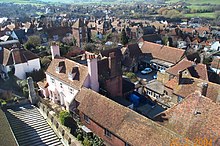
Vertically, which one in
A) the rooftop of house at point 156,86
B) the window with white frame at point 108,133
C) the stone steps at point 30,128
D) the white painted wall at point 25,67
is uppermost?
the white painted wall at point 25,67

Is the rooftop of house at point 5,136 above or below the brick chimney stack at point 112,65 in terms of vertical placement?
below

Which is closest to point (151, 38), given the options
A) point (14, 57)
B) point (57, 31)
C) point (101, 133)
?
point (57, 31)

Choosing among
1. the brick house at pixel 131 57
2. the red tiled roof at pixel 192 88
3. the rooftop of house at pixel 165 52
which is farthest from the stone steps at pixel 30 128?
the rooftop of house at pixel 165 52

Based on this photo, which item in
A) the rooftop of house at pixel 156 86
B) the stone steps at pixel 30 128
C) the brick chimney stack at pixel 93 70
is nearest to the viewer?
the stone steps at pixel 30 128

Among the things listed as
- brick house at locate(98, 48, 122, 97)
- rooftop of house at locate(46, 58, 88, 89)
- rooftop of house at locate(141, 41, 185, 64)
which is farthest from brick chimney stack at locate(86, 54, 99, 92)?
rooftop of house at locate(141, 41, 185, 64)

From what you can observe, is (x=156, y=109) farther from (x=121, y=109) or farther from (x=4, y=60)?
(x=4, y=60)

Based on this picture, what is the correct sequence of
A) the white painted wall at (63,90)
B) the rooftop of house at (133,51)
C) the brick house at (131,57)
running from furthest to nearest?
1. the rooftop of house at (133,51)
2. the brick house at (131,57)
3. the white painted wall at (63,90)

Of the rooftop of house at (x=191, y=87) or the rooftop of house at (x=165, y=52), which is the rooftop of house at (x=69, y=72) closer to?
the rooftop of house at (x=191, y=87)
